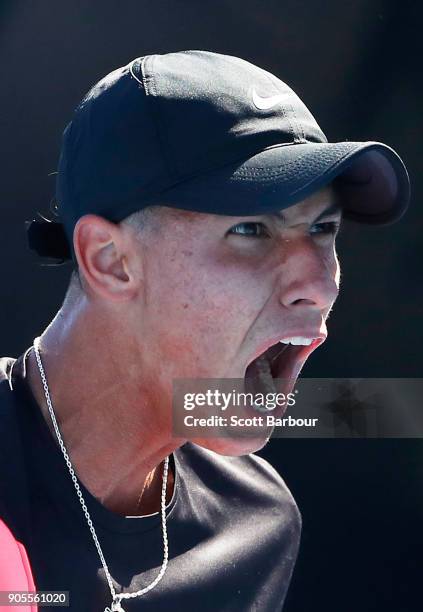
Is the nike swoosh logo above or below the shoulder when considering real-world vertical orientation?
above

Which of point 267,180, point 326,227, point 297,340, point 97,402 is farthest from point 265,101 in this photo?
point 97,402

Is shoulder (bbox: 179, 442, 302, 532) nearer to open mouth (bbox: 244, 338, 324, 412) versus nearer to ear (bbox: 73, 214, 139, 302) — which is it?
open mouth (bbox: 244, 338, 324, 412)

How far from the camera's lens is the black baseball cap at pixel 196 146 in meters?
1.60

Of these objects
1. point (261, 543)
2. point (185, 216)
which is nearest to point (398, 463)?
point (261, 543)

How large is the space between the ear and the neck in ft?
0.22

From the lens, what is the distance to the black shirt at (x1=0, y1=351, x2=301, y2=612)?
166cm

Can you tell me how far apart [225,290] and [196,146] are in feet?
0.75

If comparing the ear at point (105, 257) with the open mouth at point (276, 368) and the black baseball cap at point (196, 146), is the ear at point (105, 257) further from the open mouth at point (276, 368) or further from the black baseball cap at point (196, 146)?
the open mouth at point (276, 368)

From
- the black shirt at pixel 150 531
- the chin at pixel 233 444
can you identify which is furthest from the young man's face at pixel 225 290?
the black shirt at pixel 150 531

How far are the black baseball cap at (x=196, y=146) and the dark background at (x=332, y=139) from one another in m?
0.84

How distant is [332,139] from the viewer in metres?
2.62

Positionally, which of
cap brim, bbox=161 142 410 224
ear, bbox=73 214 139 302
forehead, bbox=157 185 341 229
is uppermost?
cap brim, bbox=161 142 410 224

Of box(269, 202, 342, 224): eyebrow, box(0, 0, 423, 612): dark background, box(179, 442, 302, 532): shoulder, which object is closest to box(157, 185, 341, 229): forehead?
box(269, 202, 342, 224): eyebrow

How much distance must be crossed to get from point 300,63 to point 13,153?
0.74 metres
